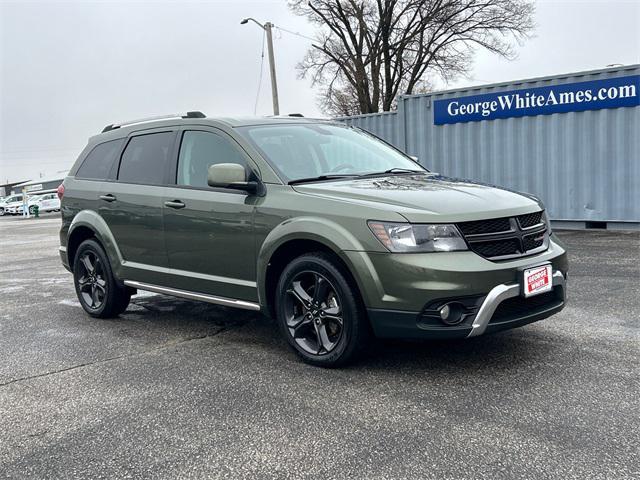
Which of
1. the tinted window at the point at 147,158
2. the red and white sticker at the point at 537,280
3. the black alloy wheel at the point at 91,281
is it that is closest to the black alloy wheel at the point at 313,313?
the red and white sticker at the point at 537,280

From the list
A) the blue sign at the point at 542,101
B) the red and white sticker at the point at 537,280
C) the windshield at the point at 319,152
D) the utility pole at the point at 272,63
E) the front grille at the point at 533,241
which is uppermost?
the utility pole at the point at 272,63

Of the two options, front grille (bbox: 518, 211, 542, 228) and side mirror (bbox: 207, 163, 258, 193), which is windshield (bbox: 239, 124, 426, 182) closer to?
side mirror (bbox: 207, 163, 258, 193)

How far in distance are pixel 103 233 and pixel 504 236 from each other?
3.71m

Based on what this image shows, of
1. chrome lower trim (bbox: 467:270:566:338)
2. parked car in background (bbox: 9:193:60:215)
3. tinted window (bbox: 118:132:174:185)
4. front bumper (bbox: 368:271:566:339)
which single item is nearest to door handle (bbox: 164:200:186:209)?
tinted window (bbox: 118:132:174:185)

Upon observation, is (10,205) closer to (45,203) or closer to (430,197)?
(45,203)

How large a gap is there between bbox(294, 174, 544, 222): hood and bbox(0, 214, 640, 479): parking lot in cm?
100

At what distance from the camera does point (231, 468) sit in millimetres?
2891

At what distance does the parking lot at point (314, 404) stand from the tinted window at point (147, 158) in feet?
4.38

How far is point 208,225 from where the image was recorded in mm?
4906

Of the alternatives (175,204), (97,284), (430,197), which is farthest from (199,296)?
(430,197)

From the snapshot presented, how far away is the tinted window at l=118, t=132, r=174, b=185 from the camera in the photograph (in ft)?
18.1

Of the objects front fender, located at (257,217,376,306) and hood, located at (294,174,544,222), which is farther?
front fender, located at (257,217,376,306)

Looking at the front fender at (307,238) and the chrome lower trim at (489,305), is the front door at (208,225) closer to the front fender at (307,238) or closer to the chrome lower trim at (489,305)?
the front fender at (307,238)

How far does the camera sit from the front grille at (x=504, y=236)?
152 inches
